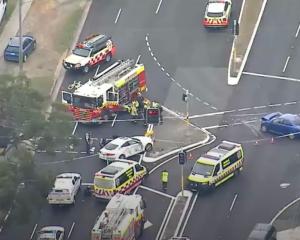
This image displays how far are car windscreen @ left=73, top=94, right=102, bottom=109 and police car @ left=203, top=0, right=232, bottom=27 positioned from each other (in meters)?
14.5

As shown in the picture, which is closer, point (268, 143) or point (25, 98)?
point (25, 98)

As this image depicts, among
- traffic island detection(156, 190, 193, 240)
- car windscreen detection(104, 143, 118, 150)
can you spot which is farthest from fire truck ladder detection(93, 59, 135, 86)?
traffic island detection(156, 190, 193, 240)

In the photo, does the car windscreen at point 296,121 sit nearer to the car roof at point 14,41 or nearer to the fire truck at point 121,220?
the fire truck at point 121,220

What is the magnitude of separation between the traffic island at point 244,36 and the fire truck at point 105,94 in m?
7.07

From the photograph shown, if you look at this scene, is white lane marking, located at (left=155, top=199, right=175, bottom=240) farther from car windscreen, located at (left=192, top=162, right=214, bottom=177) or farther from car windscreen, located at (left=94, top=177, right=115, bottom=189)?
car windscreen, located at (left=94, top=177, right=115, bottom=189)

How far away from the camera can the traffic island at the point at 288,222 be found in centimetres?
5494

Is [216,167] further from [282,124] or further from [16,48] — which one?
A: [16,48]

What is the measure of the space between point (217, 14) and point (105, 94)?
14.2 meters

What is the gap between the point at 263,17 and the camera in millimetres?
78875

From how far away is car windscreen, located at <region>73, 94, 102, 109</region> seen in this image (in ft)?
220

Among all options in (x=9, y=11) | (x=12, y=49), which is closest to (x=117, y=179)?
(x=12, y=49)

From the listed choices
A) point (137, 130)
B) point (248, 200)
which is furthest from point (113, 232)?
point (137, 130)

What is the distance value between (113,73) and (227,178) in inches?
524

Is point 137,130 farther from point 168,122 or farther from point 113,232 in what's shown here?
point 113,232
